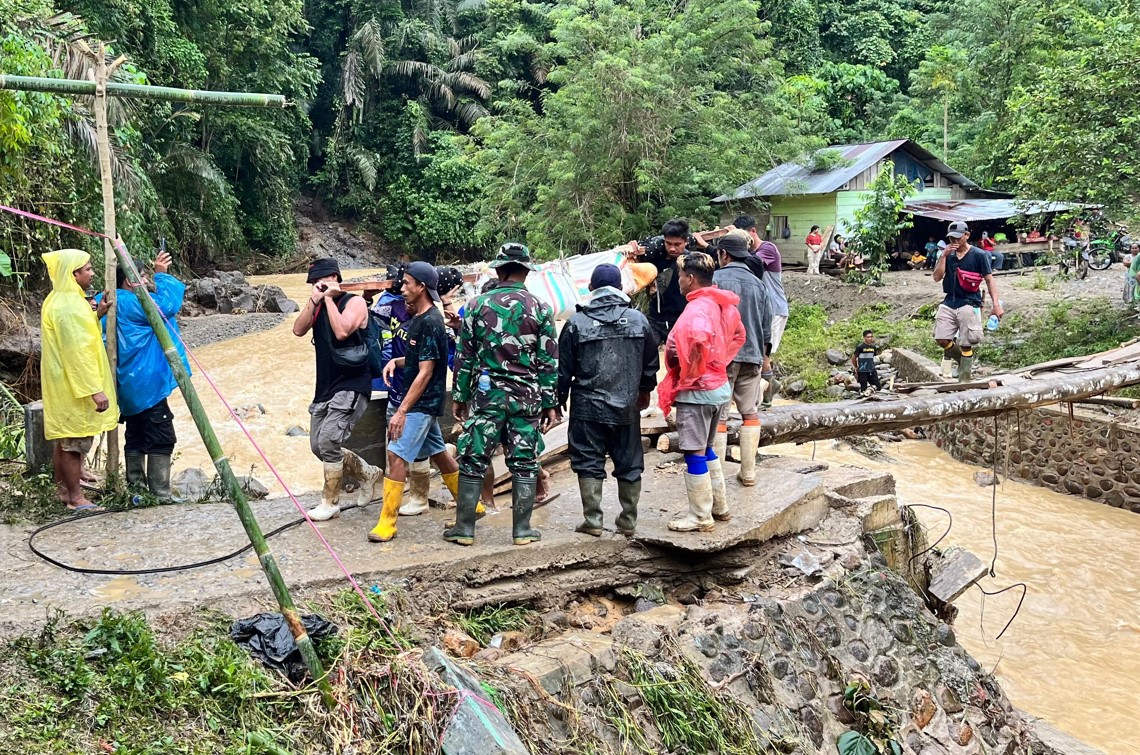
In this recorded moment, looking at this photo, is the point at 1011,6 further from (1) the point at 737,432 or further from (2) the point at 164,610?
(2) the point at 164,610

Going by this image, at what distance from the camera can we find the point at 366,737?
11.3ft

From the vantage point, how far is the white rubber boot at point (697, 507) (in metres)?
5.17

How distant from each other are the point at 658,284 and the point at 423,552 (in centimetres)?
295

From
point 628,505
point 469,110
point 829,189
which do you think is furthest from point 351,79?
point 628,505

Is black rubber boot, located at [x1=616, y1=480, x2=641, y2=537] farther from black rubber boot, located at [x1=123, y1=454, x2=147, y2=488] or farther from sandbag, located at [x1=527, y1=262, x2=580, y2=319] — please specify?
black rubber boot, located at [x1=123, y1=454, x2=147, y2=488]

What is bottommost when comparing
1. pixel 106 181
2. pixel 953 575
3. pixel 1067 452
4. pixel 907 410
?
pixel 1067 452

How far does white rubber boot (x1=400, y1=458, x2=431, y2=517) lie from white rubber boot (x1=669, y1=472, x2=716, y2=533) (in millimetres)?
1510

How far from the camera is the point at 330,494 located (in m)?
5.34

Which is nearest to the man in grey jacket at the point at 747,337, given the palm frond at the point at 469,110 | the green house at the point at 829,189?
the green house at the point at 829,189

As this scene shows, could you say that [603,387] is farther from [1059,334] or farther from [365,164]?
[365,164]

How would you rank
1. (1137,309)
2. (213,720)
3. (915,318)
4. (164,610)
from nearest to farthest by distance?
1. (213,720)
2. (164,610)
3. (1137,309)
4. (915,318)

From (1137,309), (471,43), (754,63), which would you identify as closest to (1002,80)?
(754,63)

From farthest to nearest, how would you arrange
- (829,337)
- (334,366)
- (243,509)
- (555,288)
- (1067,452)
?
(829,337) → (1067,452) → (555,288) → (334,366) → (243,509)

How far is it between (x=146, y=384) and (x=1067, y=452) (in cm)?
1101
